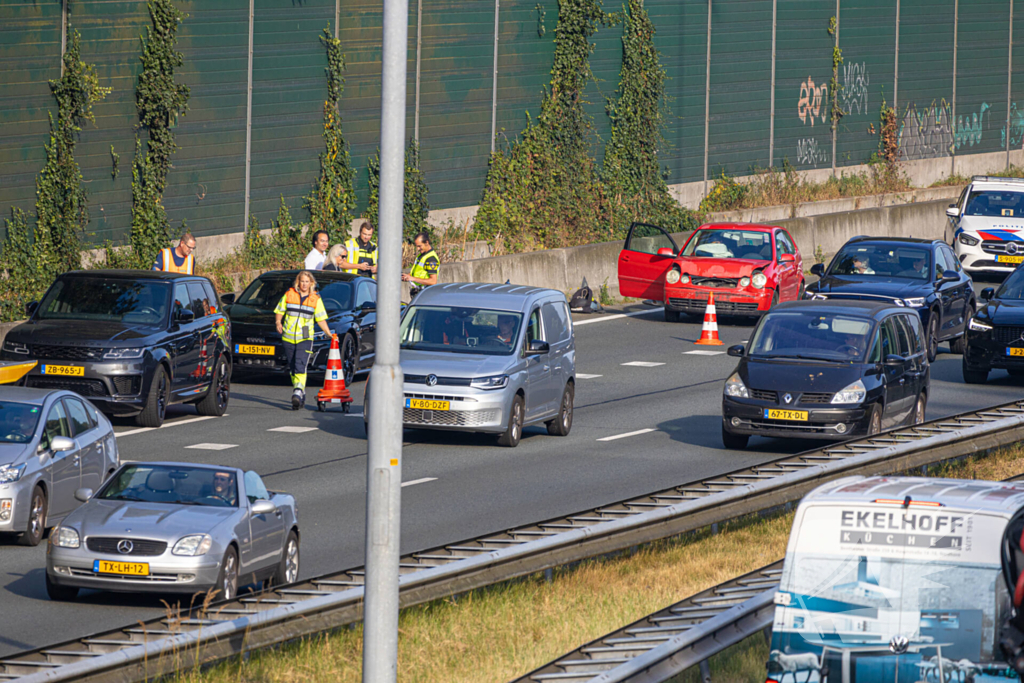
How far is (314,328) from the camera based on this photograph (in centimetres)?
2300

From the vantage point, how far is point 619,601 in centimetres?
1252

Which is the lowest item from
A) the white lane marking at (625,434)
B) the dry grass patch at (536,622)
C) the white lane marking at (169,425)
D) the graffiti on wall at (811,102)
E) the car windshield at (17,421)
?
the dry grass patch at (536,622)

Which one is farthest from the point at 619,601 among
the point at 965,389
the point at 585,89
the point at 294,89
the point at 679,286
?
the point at 585,89

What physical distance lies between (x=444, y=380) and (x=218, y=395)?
378 cm

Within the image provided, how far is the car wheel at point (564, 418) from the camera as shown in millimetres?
20656

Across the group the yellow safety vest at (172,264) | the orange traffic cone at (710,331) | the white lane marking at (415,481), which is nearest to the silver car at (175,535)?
the white lane marking at (415,481)

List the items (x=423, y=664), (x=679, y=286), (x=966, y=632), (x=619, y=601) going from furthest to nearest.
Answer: (x=679, y=286) < (x=619, y=601) < (x=423, y=664) < (x=966, y=632)

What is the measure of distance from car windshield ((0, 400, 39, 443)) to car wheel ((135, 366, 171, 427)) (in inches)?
187

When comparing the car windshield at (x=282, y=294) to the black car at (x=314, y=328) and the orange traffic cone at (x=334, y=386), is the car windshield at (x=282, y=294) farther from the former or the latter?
the orange traffic cone at (x=334, y=386)

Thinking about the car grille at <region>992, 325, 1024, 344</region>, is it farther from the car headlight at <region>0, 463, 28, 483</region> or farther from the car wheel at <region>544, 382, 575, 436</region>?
the car headlight at <region>0, 463, 28, 483</region>

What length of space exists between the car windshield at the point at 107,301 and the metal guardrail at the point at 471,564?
8577 millimetres

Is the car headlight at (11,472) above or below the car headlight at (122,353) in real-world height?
below

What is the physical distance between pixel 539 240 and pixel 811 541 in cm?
3065

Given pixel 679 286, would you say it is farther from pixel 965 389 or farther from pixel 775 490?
pixel 775 490
